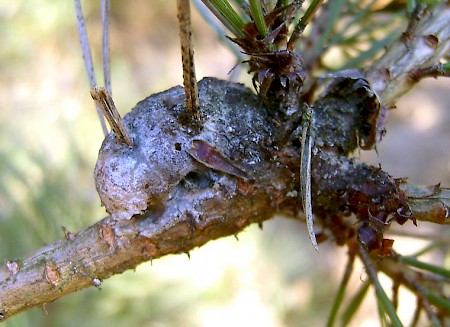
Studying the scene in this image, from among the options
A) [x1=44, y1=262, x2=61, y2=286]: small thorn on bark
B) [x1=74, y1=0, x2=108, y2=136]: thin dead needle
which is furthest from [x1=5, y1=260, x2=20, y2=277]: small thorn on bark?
[x1=74, y1=0, x2=108, y2=136]: thin dead needle

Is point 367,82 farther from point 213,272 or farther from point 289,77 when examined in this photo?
point 213,272

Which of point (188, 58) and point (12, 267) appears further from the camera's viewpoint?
point (12, 267)

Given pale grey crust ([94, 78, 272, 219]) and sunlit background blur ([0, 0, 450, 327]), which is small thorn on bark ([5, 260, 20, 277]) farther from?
sunlit background blur ([0, 0, 450, 327])

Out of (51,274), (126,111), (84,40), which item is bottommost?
(51,274)

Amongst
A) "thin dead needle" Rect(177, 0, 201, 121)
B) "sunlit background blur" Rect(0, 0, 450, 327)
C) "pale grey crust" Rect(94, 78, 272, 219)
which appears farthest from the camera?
"sunlit background blur" Rect(0, 0, 450, 327)

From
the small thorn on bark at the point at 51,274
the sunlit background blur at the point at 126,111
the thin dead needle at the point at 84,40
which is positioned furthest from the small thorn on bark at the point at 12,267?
the sunlit background blur at the point at 126,111

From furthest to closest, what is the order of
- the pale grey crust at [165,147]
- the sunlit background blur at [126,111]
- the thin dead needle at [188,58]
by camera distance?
the sunlit background blur at [126,111]
the pale grey crust at [165,147]
the thin dead needle at [188,58]

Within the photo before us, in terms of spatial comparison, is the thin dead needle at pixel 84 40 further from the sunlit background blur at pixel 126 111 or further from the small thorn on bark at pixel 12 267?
the sunlit background blur at pixel 126 111

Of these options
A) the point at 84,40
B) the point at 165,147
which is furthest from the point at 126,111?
the point at 165,147

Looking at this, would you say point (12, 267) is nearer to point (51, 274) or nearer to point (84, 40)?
point (51, 274)
